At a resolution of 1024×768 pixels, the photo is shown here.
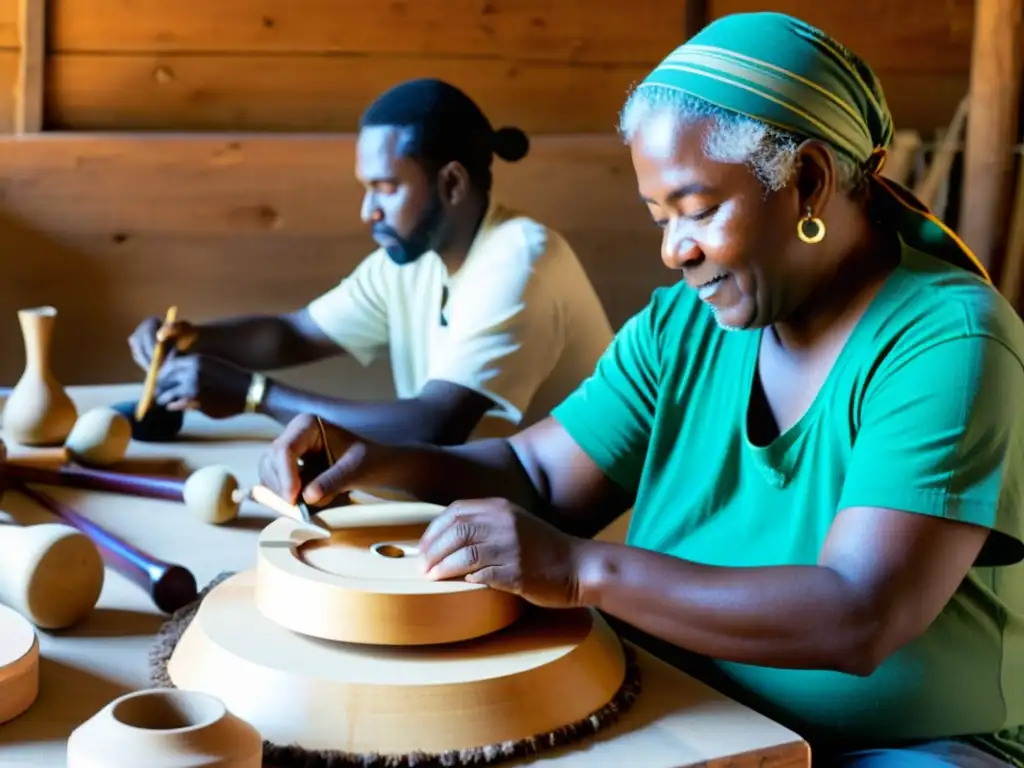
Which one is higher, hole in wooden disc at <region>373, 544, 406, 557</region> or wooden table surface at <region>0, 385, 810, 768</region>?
hole in wooden disc at <region>373, 544, 406, 557</region>

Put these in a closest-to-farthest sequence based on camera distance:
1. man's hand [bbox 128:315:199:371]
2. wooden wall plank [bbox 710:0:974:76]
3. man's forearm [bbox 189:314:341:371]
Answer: man's hand [bbox 128:315:199:371], man's forearm [bbox 189:314:341:371], wooden wall plank [bbox 710:0:974:76]

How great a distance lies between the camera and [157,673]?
1.14m

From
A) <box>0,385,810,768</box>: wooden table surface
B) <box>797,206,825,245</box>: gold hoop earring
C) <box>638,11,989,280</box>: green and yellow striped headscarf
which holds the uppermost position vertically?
<box>638,11,989,280</box>: green and yellow striped headscarf

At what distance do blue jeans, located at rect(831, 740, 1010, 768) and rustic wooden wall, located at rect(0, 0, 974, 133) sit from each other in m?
2.65

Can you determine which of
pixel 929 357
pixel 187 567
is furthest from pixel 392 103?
pixel 929 357

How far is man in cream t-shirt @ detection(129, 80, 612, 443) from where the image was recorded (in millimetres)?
2244

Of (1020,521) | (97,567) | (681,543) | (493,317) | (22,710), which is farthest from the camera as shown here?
(493,317)

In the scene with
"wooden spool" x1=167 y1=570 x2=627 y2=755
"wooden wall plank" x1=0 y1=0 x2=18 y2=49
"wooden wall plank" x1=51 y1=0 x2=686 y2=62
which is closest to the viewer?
"wooden spool" x1=167 y1=570 x2=627 y2=755

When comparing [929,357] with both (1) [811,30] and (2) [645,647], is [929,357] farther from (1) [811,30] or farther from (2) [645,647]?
(2) [645,647]

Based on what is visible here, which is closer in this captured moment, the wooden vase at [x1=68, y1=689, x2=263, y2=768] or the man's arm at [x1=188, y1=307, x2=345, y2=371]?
the wooden vase at [x1=68, y1=689, x2=263, y2=768]

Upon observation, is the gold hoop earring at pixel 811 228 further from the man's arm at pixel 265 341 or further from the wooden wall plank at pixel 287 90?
the wooden wall plank at pixel 287 90

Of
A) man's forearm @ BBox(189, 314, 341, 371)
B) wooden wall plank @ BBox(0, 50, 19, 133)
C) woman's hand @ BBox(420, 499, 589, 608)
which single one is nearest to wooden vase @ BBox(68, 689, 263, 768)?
woman's hand @ BBox(420, 499, 589, 608)

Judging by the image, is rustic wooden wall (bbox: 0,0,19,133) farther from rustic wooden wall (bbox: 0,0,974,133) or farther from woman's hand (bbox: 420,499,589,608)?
woman's hand (bbox: 420,499,589,608)

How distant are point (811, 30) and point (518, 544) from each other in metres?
0.57
